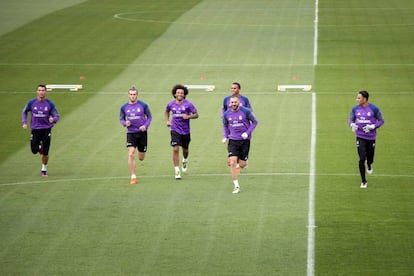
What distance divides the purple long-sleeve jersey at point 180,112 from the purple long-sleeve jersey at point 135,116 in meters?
0.78

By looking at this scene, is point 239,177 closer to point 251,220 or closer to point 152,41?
point 251,220

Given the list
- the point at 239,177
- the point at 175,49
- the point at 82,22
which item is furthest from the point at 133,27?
the point at 239,177

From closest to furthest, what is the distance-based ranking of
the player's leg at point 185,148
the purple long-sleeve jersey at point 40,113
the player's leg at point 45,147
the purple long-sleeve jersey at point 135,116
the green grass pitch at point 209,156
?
1. the green grass pitch at point 209,156
2. the purple long-sleeve jersey at point 135,116
3. the player's leg at point 185,148
4. the player's leg at point 45,147
5. the purple long-sleeve jersey at point 40,113

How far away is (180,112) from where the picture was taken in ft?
90.0

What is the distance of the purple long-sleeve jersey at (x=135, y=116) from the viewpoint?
26.8 meters

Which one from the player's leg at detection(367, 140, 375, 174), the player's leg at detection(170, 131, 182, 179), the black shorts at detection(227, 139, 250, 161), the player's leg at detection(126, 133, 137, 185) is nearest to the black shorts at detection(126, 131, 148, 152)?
the player's leg at detection(126, 133, 137, 185)

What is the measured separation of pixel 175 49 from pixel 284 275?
34.5m

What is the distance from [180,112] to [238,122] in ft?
8.00

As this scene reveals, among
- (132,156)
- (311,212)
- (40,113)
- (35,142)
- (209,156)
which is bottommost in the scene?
(311,212)

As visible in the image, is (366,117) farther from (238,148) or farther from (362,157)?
(238,148)

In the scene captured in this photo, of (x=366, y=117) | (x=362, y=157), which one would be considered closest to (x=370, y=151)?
(x=362, y=157)

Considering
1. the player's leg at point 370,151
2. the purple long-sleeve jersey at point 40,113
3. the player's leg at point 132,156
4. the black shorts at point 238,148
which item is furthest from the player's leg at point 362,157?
the purple long-sleeve jersey at point 40,113

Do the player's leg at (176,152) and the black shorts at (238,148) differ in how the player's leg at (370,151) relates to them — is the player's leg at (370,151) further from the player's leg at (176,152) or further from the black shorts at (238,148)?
the player's leg at (176,152)

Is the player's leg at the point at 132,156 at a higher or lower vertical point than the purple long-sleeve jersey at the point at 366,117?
lower
